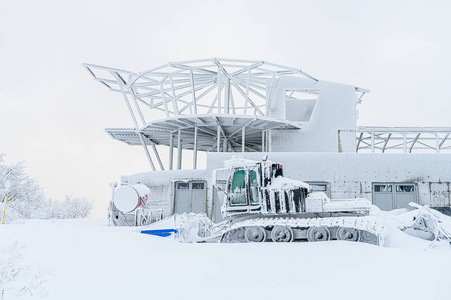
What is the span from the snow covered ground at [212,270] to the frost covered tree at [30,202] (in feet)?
87.7

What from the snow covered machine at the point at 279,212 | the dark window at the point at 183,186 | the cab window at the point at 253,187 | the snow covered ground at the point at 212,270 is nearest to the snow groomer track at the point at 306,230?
the snow covered machine at the point at 279,212

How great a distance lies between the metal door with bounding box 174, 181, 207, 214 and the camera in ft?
78.3

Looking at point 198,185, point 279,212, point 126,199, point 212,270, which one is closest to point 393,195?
point 198,185

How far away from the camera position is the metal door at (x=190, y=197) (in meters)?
23.9

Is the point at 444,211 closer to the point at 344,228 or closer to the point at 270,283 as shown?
the point at 344,228

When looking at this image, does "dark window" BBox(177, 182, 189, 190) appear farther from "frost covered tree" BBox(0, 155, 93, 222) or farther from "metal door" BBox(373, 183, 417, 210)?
"frost covered tree" BBox(0, 155, 93, 222)

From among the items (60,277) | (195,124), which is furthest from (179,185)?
(60,277)

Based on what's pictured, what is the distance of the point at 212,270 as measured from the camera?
26.4 ft

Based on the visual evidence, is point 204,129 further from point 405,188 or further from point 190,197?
point 405,188

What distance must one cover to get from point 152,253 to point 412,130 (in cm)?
2278

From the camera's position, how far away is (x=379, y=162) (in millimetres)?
22938

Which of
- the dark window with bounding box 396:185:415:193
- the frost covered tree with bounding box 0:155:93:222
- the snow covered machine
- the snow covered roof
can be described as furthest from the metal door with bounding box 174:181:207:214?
the frost covered tree with bounding box 0:155:93:222

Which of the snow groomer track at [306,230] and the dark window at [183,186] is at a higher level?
the dark window at [183,186]

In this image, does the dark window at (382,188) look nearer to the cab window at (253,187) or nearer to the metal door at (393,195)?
the metal door at (393,195)
